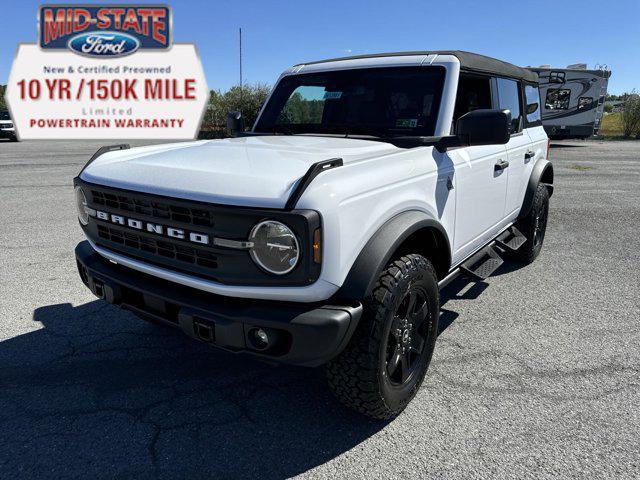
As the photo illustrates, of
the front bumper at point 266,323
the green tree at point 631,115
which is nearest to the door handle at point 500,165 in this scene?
the front bumper at point 266,323

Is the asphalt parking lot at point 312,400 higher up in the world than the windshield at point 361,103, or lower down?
lower down

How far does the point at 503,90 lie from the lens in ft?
13.3

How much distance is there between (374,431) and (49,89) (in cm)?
2634

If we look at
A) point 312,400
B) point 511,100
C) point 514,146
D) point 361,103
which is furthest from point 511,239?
point 312,400

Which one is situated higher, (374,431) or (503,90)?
(503,90)

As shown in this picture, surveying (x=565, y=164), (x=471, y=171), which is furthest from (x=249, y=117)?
(x=471, y=171)

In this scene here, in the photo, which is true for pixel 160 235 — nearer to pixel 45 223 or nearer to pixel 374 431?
pixel 374 431

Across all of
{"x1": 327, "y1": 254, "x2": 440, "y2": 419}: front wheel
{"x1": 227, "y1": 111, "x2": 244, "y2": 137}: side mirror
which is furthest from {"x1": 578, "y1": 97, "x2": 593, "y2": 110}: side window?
{"x1": 327, "y1": 254, "x2": 440, "y2": 419}: front wheel

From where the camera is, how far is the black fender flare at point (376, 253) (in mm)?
2084

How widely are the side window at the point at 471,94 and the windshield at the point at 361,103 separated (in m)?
0.19

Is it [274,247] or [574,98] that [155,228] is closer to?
[274,247]

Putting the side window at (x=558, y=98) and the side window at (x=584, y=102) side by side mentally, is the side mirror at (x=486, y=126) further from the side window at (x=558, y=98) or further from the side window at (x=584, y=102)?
the side window at (x=584, y=102)

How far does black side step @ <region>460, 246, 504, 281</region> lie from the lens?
343cm

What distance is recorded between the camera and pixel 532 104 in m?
4.95
